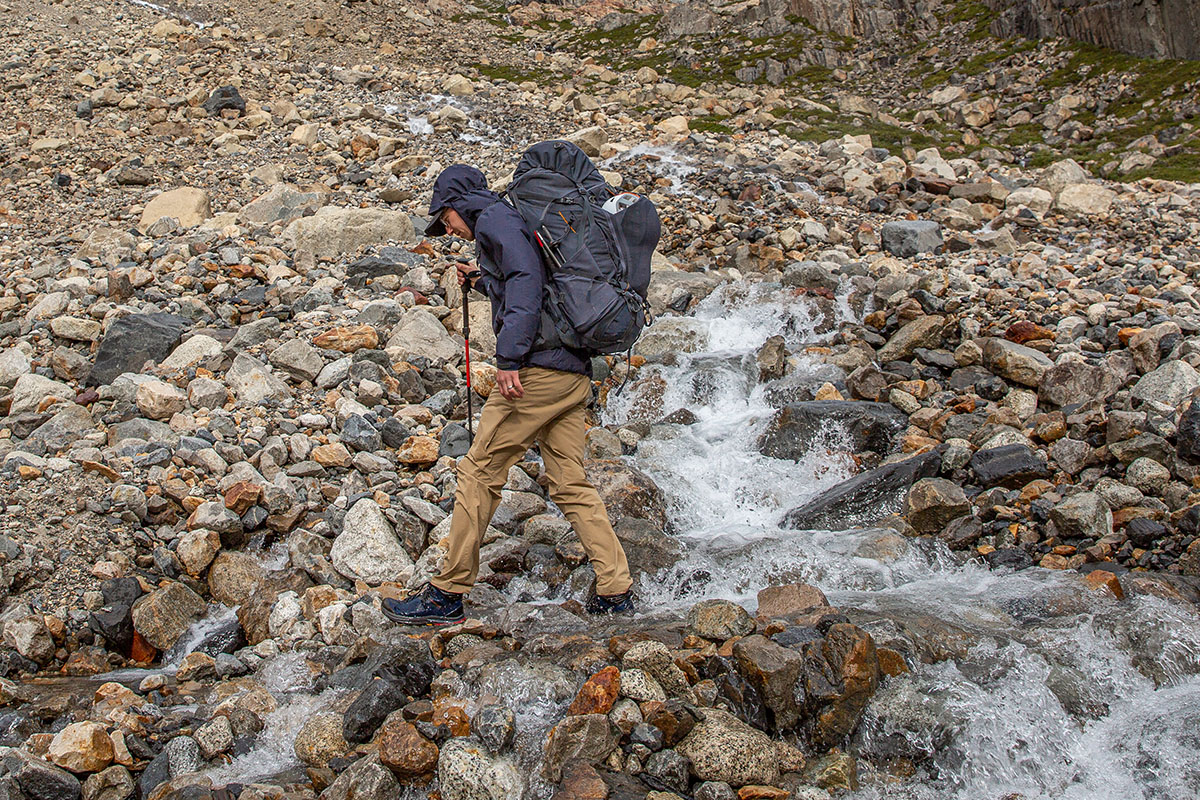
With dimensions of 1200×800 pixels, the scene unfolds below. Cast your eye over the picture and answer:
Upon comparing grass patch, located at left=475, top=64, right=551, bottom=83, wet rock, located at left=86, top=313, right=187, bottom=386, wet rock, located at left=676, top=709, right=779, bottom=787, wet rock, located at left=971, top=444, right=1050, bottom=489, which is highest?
grass patch, located at left=475, top=64, right=551, bottom=83

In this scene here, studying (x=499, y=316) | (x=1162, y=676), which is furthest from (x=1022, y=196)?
(x=499, y=316)

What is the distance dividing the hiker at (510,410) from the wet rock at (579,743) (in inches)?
62.3

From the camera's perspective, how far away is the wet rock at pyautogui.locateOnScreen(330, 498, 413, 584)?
7.14 metres

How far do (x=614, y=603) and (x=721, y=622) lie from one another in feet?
2.92

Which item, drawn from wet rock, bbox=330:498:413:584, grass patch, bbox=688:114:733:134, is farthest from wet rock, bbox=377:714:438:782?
grass patch, bbox=688:114:733:134

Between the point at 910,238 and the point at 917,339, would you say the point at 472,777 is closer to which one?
the point at 917,339

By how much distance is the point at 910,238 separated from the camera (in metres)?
14.6

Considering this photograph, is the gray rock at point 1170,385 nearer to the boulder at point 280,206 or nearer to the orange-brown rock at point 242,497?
the orange-brown rock at point 242,497

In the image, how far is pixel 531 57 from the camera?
31031mm

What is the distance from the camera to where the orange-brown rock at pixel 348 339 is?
1018cm

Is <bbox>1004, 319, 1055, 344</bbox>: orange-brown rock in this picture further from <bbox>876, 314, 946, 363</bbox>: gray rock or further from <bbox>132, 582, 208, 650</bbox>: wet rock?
<bbox>132, 582, 208, 650</bbox>: wet rock

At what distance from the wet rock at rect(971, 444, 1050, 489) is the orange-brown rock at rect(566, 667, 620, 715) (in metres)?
4.93

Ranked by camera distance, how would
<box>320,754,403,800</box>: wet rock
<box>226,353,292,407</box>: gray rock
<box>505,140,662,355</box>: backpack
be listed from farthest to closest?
<box>226,353,292,407</box>: gray rock, <box>505,140,662,355</box>: backpack, <box>320,754,403,800</box>: wet rock

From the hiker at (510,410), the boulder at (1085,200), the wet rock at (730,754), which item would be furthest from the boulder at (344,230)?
the boulder at (1085,200)
